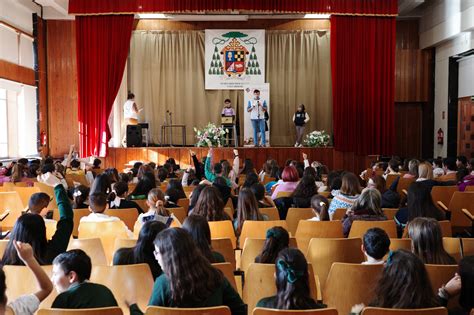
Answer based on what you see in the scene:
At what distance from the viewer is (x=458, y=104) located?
16.5 meters

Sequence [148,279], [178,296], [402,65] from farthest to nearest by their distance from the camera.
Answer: [402,65], [148,279], [178,296]

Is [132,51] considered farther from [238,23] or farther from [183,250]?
[183,250]

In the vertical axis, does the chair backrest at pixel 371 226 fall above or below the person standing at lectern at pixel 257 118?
below

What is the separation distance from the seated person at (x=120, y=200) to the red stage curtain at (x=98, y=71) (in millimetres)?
9296

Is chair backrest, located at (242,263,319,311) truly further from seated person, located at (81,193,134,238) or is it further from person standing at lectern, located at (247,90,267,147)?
person standing at lectern, located at (247,90,267,147)

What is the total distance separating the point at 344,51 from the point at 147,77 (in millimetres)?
6226

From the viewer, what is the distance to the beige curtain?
1906cm

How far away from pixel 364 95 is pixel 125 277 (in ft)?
44.5

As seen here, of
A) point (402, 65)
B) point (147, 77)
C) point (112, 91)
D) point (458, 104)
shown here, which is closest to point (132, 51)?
point (147, 77)

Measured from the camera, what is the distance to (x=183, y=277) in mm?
2963

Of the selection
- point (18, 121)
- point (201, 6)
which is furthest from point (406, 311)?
point (18, 121)

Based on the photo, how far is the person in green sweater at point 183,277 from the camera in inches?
116

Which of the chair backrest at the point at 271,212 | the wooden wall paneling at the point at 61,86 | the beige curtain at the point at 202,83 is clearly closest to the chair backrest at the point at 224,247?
the chair backrest at the point at 271,212

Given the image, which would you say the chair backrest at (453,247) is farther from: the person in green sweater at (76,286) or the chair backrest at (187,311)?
the person in green sweater at (76,286)
